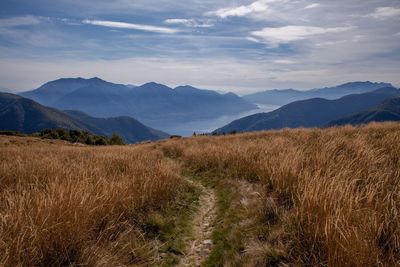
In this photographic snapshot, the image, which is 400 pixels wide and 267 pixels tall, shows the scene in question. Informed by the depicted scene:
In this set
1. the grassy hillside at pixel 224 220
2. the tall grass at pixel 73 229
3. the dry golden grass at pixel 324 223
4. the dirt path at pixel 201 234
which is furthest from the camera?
the dirt path at pixel 201 234

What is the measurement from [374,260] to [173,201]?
6.48 m

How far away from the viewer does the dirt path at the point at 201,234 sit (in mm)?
6492

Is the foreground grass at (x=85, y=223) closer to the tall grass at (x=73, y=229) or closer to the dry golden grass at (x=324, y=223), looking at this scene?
the tall grass at (x=73, y=229)

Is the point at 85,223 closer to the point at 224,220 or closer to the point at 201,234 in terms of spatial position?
the point at 201,234

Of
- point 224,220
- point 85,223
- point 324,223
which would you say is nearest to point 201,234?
point 224,220

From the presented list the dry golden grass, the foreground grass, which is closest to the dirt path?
the foreground grass

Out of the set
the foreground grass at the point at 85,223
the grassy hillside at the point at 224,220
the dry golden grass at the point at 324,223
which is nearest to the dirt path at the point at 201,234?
the grassy hillside at the point at 224,220

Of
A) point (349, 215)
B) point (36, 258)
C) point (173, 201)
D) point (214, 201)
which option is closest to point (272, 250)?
point (349, 215)

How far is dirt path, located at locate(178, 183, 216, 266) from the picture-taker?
21.3ft

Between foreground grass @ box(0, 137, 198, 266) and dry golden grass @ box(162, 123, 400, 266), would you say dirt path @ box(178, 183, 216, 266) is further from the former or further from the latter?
dry golden grass @ box(162, 123, 400, 266)

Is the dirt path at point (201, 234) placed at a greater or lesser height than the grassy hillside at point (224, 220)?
lesser

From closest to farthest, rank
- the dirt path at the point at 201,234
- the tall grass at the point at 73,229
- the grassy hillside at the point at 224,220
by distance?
the grassy hillside at the point at 224,220, the tall grass at the point at 73,229, the dirt path at the point at 201,234

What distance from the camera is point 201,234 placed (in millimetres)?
7922

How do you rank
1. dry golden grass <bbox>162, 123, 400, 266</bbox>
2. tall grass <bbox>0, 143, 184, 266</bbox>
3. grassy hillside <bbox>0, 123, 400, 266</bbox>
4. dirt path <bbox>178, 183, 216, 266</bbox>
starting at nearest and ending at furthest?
1. dry golden grass <bbox>162, 123, 400, 266</bbox>
2. grassy hillside <bbox>0, 123, 400, 266</bbox>
3. tall grass <bbox>0, 143, 184, 266</bbox>
4. dirt path <bbox>178, 183, 216, 266</bbox>
